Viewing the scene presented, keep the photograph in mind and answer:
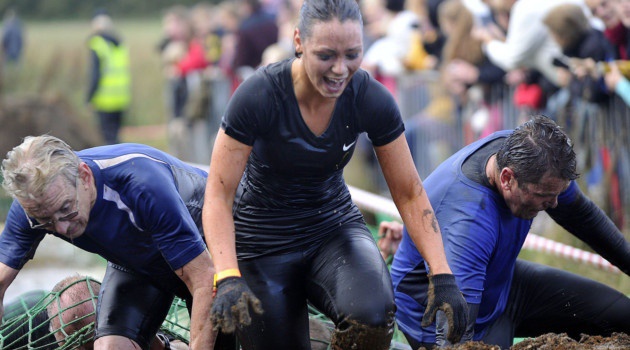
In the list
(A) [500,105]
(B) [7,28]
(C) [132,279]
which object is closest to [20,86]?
(B) [7,28]

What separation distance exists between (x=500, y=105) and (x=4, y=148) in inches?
359

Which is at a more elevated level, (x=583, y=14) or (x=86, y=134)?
(x=583, y=14)

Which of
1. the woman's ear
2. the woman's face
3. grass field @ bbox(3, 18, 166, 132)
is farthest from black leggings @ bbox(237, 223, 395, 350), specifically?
grass field @ bbox(3, 18, 166, 132)

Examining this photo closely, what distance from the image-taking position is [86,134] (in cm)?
1533

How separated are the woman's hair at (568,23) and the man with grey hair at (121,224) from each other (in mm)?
3719

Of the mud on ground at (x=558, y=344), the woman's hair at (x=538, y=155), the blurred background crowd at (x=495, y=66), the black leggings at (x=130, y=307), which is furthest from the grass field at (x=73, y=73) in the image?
the mud on ground at (x=558, y=344)

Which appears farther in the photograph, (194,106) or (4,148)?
(4,148)

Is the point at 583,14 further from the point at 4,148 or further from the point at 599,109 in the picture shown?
the point at 4,148

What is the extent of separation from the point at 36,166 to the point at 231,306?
40.1 inches

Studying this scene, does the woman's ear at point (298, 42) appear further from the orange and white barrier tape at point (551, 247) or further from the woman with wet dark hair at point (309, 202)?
the orange and white barrier tape at point (551, 247)

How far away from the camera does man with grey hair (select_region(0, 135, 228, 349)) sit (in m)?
3.91

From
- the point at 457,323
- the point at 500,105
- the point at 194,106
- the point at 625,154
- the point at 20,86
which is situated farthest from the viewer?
the point at 20,86

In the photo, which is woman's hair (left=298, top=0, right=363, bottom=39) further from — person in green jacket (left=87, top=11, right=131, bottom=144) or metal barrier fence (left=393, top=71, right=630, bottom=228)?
person in green jacket (left=87, top=11, right=131, bottom=144)

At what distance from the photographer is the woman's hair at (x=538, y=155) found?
418 cm
